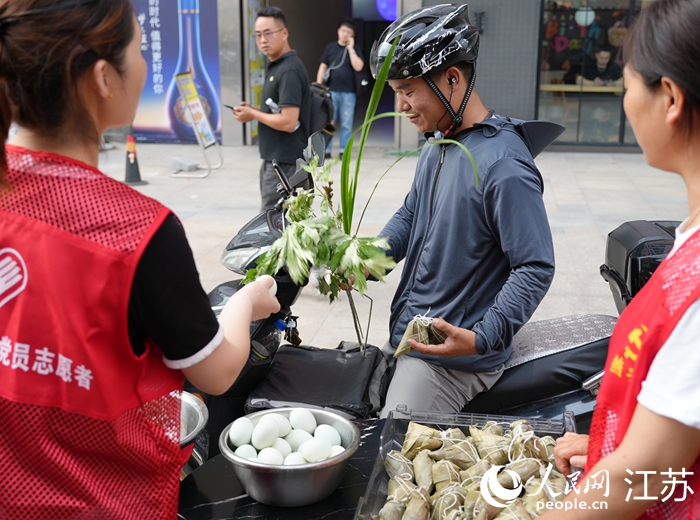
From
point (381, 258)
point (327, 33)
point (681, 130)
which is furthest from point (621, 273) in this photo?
point (327, 33)

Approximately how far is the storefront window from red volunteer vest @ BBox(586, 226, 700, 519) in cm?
1336

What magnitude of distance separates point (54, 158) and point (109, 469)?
0.60 metres

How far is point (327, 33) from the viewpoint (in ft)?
67.5

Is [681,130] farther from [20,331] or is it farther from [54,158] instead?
[20,331]

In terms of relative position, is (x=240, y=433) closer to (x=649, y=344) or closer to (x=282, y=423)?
(x=282, y=423)

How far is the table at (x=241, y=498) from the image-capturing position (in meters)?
1.97

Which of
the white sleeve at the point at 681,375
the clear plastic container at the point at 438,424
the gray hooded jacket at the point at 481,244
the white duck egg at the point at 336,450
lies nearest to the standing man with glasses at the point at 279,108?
the gray hooded jacket at the point at 481,244

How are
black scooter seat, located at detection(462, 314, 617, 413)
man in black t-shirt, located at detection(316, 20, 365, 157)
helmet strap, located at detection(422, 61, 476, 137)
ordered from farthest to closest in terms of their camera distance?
man in black t-shirt, located at detection(316, 20, 365, 157) < black scooter seat, located at detection(462, 314, 617, 413) < helmet strap, located at detection(422, 61, 476, 137)

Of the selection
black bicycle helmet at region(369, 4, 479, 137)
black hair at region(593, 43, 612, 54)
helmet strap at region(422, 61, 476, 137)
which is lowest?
black hair at region(593, 43, 612, 54)

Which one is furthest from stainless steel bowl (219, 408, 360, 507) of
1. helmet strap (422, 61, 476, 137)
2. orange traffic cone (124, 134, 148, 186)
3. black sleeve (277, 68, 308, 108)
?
orange traffic cone (124, 134, 148, 186)

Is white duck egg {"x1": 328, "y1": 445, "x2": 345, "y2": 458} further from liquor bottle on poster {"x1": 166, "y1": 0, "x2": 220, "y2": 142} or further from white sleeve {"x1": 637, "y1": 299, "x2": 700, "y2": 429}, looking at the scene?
liquor bottle on poster {"x1": 166, "y1": 0, "x2": 220, "y2": 142}

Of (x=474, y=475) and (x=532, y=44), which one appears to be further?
(x=532, y=44)

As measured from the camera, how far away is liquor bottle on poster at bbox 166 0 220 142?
1421 centimetres

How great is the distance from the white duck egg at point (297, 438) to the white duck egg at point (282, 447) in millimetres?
30
